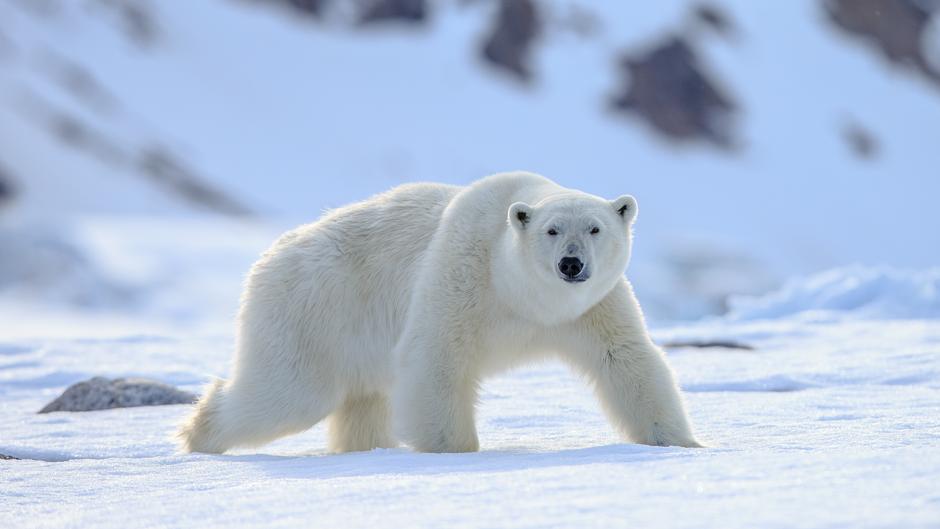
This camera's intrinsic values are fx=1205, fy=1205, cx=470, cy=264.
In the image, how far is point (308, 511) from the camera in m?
2.72

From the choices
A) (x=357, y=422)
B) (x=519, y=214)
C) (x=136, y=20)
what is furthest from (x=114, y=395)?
(x=136, y=20)

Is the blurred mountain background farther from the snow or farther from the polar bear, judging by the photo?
the polar bear

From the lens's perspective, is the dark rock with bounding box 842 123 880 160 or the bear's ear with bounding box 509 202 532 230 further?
the dark rock with bounding box 842 123 880 160

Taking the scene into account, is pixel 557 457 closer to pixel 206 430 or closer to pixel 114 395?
pixel 206 430

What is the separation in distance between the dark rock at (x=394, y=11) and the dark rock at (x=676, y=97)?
6.46 meters

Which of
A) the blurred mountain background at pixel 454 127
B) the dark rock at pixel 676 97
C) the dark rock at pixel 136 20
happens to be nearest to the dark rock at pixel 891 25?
the blurred mountain background at pixel 454 127

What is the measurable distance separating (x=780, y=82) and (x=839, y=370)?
99.1ft

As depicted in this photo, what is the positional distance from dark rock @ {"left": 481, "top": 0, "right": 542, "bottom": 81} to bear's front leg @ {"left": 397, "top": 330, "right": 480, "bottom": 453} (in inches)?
1205

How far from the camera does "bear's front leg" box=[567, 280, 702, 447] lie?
3.98 m

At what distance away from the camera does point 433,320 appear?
4.06 m

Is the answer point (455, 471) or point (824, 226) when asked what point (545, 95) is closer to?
point (824, 226)

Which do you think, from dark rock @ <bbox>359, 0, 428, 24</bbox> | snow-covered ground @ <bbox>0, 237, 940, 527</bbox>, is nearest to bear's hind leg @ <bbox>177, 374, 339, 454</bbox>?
snow-covered ground @ <bbox>0, 237, 940, 527</bbox>

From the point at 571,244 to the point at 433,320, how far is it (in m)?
0.60

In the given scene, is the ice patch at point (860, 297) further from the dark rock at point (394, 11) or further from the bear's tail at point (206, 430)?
the dark rock at point (394, 11)
